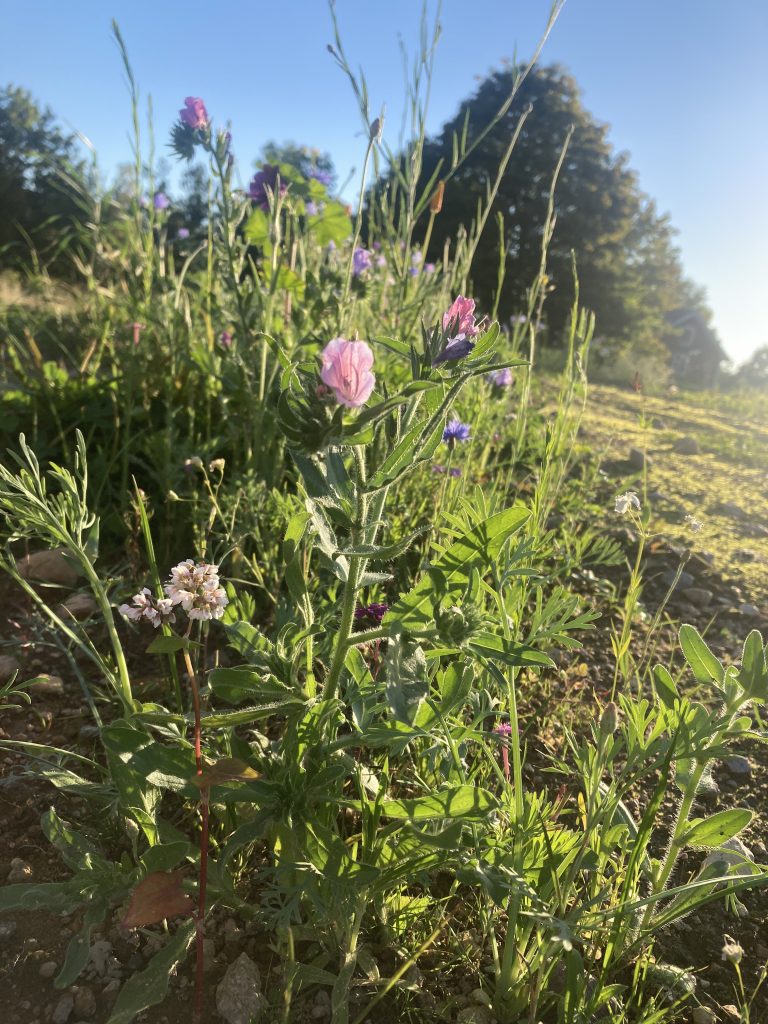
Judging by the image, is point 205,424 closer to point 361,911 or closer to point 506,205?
point 361,911

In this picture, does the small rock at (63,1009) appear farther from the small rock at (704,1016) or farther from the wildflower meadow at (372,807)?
the small rock at (704,1016)

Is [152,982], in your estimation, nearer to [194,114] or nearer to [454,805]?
[454,805]

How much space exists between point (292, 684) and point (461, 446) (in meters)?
1.16

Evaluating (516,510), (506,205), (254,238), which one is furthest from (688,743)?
(506,205)

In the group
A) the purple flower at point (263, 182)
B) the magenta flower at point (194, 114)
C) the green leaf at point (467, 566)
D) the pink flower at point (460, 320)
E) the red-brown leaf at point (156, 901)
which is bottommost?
the red-brown leaf at point (156, 901)

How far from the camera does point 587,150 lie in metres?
17.1

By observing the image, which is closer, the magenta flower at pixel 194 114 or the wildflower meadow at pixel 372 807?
the wildflower meadow at pixel 372 807

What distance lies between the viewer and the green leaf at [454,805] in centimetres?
85

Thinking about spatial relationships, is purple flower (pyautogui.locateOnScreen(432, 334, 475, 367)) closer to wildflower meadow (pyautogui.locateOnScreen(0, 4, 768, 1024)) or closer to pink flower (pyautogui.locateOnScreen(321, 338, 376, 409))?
wildflower meadow (pyautogui.locateOnScreen(0, 4, 768, 1024))

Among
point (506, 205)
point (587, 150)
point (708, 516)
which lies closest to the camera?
point (708, 516)

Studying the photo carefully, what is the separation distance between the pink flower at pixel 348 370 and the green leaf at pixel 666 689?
610 millimetres

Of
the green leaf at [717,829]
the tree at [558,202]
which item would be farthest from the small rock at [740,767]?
the tree at [558,202]

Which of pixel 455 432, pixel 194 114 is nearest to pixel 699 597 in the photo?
pixel 455 432

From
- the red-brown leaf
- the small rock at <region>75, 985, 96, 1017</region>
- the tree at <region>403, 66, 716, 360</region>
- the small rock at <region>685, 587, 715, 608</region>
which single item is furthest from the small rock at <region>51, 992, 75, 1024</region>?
the tree at <region>403, 66, 716, 360</region>
